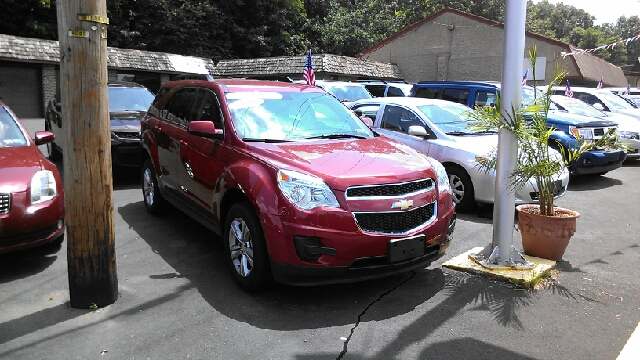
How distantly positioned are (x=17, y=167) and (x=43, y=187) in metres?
0.32

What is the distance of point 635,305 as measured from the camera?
14.4 feet

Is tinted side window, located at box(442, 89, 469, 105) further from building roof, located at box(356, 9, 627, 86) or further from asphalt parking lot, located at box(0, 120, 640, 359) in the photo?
building roof, located at box(356, 9, 627, 86)

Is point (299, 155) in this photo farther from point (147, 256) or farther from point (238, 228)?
point (147, 256)

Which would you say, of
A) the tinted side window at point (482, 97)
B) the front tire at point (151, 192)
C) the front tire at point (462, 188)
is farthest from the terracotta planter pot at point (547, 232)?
the tinted side window at point (482, 97)

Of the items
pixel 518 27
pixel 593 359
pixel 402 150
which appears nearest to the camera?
pixel 593 359

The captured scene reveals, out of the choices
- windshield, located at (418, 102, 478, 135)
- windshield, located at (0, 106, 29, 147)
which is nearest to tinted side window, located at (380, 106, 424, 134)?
windshield, located at (418, 102, 478, 135)

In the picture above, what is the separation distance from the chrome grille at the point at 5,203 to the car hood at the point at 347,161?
2172mm

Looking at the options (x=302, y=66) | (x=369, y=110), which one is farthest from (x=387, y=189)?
(x=302, y=66)

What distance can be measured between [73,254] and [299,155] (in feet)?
6.43

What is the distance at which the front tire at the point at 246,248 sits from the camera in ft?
14.0

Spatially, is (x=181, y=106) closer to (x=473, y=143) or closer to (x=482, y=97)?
(x=473, y=143)

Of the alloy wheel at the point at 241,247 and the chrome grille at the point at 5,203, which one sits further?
the chrome grille at the point at 5,203

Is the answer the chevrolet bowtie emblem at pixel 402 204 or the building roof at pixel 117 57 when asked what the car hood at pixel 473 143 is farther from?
the building roof at pixel 117 57

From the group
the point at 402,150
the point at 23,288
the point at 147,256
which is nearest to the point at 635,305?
the point at 402,150
